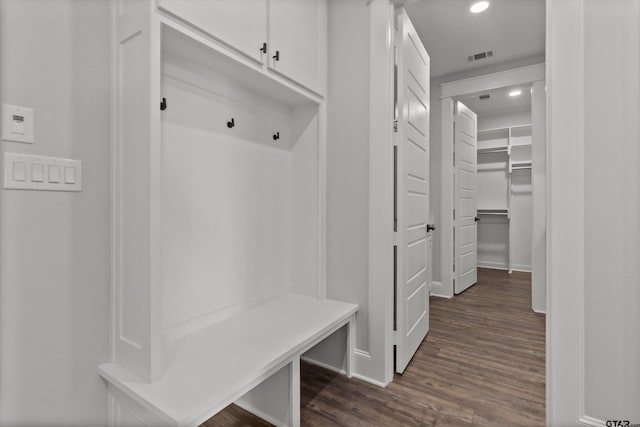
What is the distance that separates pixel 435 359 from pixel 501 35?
316 centimetres

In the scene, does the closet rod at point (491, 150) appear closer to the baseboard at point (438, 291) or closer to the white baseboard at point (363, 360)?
the baseboard at point (438, 291)

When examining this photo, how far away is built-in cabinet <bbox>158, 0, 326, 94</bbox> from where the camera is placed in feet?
4.32

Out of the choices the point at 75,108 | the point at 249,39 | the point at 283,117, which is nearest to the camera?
the point at 75,108

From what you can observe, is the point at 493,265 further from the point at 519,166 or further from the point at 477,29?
the point at 477,29

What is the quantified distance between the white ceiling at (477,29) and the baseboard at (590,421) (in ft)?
9.27

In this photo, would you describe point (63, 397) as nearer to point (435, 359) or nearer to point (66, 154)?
point (66, 154)

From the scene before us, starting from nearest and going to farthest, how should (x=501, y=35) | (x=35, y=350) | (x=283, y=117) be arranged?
(x=35, y=350), (x=283, y=117), (x=501, y=35)

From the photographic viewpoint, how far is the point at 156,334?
3.72 feet

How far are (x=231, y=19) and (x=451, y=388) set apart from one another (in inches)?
94.4

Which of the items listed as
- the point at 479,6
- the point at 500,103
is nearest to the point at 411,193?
the point at 479,6

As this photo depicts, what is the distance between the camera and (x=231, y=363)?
50.7 inches

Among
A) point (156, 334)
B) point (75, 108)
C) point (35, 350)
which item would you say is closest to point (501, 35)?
point (75, 108)

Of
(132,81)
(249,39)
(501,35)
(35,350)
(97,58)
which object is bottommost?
(35,350)

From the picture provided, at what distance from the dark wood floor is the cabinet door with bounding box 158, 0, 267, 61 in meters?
1.92
